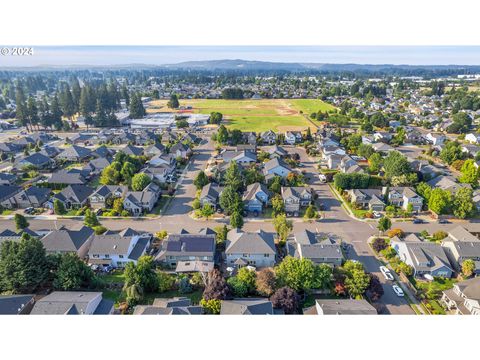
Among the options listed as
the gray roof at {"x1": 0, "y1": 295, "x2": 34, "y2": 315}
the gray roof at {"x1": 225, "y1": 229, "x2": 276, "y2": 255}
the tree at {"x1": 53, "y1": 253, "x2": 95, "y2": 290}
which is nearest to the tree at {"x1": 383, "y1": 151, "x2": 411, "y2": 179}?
the gray roof at {"x1": 225, "y1": 229, "x2": 276, "y2": 255}

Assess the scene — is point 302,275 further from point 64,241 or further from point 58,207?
point 58,207

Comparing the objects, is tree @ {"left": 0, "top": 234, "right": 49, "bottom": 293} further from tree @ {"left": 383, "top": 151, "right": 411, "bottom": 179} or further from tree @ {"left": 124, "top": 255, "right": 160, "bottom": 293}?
tree @ {"left": 383, "top": 151, "right": 411, "bottom": 179}

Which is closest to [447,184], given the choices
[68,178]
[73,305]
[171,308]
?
[171,308]

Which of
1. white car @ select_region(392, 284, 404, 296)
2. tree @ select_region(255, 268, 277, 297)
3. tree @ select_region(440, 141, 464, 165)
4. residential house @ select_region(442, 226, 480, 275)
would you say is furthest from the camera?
tree @ select_region(440, 141, 464, 165)

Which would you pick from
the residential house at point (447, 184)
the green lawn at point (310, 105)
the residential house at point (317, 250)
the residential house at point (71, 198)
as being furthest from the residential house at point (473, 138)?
the residential house at point (71, 198)

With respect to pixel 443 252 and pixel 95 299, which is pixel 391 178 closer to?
pixel 443 252

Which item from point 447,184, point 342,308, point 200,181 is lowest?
point 342,308

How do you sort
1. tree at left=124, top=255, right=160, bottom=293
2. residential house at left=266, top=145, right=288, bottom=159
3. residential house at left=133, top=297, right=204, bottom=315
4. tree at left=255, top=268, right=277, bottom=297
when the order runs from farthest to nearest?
residential house at left=266, top=145, right=288, bottom=159 < tree at left=124, top=255, right=160, bottom=293 < tree at left=255, top=268, right=277, bottom=297 < residential house at left=133, top=297, right=204, bottom=315

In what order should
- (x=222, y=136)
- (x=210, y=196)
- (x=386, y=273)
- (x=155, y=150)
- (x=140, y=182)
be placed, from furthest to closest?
(x=222, y=136)
(x=155, y=150)
(x=140, y=182)
(x=210, y=196)
(x=386, y=273)
